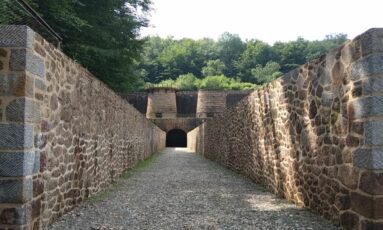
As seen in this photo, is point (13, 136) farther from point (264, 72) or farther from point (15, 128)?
point (264, 72)

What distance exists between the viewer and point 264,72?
3423 inches

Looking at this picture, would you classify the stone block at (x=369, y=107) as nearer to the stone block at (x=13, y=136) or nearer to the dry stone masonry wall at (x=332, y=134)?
the dry stone masonry wall at (x=332, y=134)

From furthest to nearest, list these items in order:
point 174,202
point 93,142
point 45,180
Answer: point 93,142 < point 174,202 < point 45,180

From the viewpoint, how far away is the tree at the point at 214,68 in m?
96.1

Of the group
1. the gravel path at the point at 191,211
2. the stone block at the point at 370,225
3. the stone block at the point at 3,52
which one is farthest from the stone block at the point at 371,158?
the stone block at the point at 3,52

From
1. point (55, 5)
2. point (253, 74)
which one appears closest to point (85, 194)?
point (55, 5)

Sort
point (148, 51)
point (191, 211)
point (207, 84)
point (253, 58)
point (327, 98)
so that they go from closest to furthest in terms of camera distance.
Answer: point (327, 98)
point (191, 211)
point (207, 84)
point (253, 58)
point (148, 51)

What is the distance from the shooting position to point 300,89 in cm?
641

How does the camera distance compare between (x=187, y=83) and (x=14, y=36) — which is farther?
(x=187, y=83)

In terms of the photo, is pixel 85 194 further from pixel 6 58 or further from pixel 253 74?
pixel 253 74

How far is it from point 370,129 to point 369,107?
22cm

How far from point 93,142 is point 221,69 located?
91494mm

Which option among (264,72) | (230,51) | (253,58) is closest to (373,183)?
(264,72)

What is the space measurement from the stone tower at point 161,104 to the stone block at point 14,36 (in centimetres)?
4486
